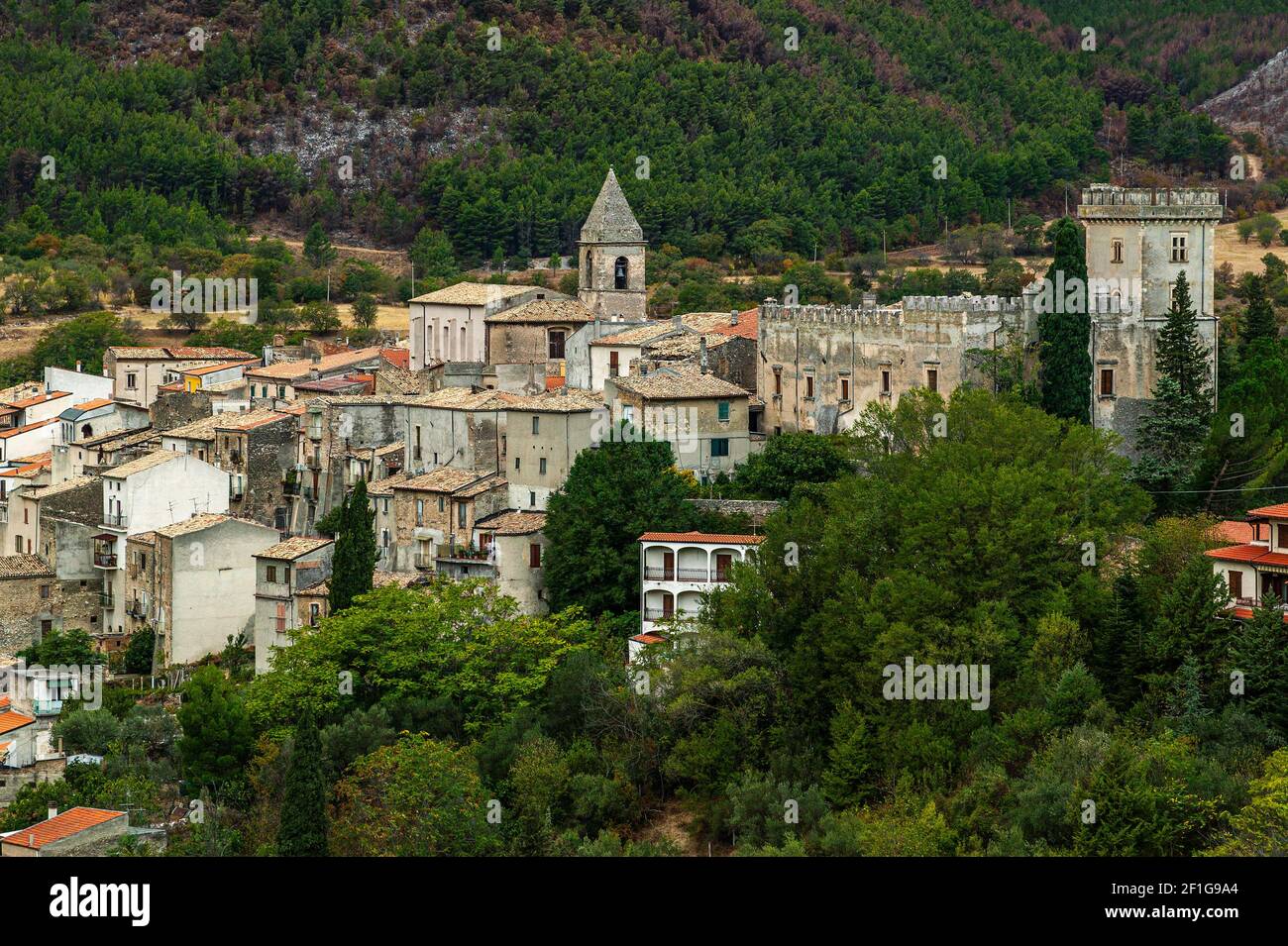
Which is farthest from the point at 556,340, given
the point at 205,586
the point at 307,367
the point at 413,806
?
the point at 413,806

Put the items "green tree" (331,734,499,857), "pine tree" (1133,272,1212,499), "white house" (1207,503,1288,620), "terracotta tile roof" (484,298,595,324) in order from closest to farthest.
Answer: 1. "green tree" (331,734,499,857)
2. "white house" (1207,503,1288,620)
3. "pine tree" (1133,272,1212,499)
4. "terracotta tile roof" (484,298,595,324)

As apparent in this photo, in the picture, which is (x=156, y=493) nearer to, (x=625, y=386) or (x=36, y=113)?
(x=625, y=386)

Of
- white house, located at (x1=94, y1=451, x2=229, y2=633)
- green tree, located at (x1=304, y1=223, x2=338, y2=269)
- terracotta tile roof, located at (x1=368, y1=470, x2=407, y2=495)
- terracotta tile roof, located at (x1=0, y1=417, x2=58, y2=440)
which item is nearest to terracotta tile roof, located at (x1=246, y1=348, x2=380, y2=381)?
white house, located at (x1=94, y1=451, x2=229, y2=633)

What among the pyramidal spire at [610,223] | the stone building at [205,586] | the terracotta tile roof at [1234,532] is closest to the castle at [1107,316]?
the terracotta tile roof at [1234,532]

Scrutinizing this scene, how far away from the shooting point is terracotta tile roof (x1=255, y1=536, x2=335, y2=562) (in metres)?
47.0

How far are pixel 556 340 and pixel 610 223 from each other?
3.98 meters

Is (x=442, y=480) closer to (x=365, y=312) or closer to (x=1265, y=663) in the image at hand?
(x=1265, y=663)

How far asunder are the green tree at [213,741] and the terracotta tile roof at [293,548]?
22.5 ft

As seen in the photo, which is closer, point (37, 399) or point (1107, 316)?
point (1107, 316)

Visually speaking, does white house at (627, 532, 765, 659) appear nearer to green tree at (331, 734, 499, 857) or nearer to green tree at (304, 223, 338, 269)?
green tree at (331, 734, 499, 857)

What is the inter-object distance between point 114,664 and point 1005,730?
24.1 m

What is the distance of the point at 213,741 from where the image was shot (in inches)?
1561

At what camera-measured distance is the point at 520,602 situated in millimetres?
43656

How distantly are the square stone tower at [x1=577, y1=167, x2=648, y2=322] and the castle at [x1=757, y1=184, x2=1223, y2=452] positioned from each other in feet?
40.9
